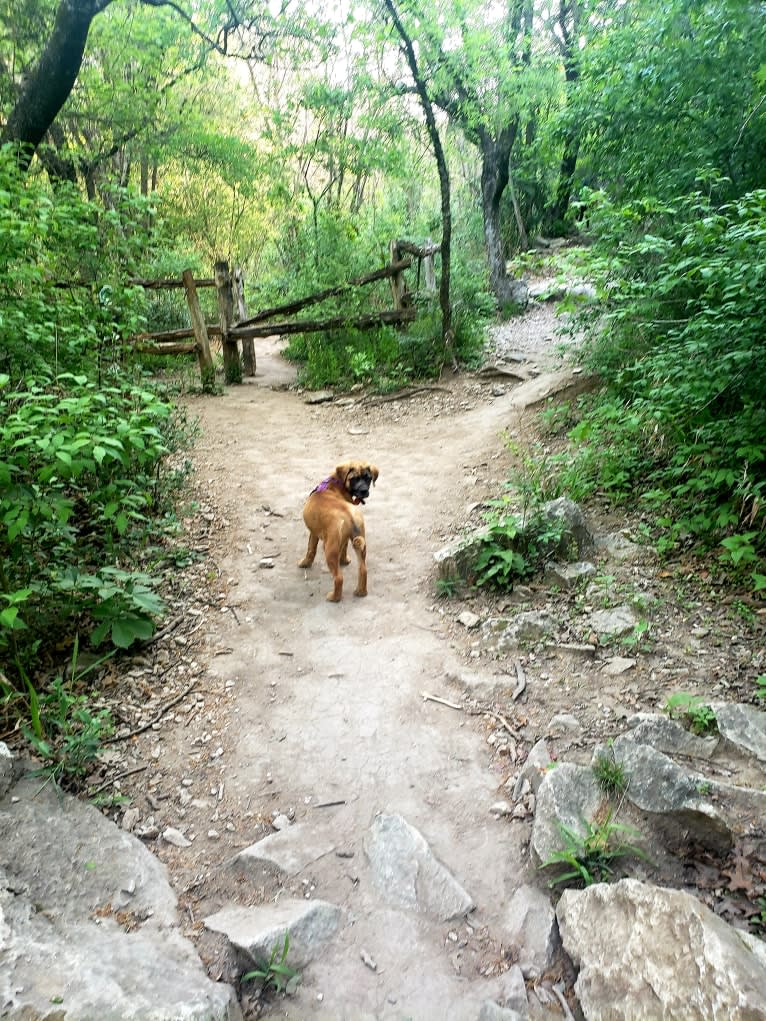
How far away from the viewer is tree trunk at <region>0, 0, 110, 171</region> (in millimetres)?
7238

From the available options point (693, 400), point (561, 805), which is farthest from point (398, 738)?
point (693, 400)

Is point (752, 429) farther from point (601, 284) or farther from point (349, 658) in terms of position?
point (349, 658)

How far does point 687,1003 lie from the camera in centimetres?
175

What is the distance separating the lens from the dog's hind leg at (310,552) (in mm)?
5090

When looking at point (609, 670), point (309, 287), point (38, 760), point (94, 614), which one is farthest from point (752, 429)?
point (309, 287)

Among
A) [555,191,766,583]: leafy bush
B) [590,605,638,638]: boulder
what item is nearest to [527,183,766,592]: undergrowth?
[555,191,766,583]: leafy bush

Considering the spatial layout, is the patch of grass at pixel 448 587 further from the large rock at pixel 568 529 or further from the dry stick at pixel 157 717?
the dry stick at pixel 157 717

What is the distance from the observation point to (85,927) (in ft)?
7.09

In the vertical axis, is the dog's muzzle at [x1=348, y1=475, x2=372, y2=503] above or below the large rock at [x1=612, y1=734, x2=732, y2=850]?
above

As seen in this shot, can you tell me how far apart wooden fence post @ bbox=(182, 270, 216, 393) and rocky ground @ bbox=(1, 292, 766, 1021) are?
5.42 m

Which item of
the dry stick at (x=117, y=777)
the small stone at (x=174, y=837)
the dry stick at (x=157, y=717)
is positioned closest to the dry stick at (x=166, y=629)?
the dry stick at (x=157, y=717)

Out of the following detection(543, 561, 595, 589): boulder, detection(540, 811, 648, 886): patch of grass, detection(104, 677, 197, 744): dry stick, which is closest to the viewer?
detection(540, 811, 648, 886): patch of grass

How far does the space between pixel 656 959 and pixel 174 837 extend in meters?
2.08

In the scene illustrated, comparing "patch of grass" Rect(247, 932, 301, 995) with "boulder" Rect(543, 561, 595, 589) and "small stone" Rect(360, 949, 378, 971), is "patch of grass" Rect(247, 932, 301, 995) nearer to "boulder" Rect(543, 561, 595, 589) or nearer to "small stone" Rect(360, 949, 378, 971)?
"small stone" Rect(360, 949, 378, 971)
